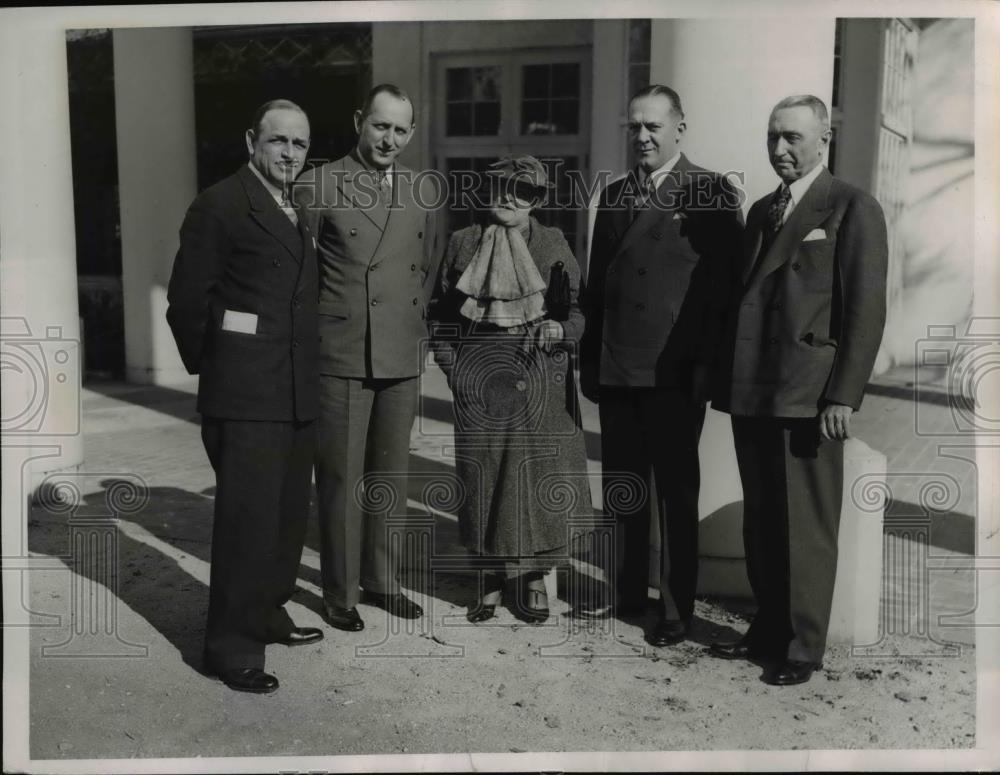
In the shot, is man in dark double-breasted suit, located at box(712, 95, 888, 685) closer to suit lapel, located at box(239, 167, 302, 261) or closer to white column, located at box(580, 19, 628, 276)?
suit lapel, located at box(239, 167, 302, 261)

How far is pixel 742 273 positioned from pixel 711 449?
0.95 metres

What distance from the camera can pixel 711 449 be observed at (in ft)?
14.8

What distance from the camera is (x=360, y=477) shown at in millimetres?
4270

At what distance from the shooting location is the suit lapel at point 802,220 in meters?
3.66

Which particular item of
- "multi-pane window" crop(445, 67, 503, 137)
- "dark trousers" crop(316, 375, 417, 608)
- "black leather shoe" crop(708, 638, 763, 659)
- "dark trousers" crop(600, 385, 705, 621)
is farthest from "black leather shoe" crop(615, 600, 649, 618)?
"multi-pane window" crop(445, 67, 503, 137)

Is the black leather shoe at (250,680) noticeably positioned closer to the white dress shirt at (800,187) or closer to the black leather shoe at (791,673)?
the black leather shoe at (791,673)

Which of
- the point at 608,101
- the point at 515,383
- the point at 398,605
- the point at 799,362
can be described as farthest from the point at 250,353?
the point at 608,101

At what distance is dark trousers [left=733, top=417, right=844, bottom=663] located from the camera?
378 centimetres

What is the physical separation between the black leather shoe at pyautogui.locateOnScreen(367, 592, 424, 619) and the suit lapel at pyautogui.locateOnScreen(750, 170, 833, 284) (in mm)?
1976

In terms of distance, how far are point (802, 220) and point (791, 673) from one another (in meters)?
1.64

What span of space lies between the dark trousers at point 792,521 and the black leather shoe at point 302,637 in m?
1.74

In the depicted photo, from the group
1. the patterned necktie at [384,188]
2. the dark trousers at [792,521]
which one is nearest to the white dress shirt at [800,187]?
the dark trousers at [792,521]

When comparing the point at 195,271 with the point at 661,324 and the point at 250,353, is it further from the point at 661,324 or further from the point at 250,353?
Answer: the point at 661,324

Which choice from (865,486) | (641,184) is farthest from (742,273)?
(865,486)
